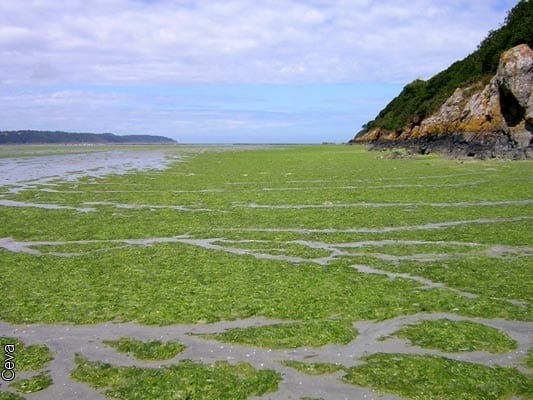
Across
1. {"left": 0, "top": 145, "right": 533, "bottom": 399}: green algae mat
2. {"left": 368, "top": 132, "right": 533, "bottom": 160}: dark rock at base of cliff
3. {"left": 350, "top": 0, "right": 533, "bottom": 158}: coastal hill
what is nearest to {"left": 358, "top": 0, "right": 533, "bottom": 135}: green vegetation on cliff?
{"left": 350, "top": 0, "right": 533, "bottom": 158}: coastal hill

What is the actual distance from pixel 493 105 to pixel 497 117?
75.7 inches

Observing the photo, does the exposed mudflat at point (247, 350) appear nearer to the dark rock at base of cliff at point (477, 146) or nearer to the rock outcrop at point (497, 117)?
the dark rock at base of cliff at point (477, 146)

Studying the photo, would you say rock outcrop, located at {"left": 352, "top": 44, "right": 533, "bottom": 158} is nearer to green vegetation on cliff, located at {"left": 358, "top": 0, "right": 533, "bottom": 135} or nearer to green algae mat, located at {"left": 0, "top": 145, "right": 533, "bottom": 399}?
green vegetation on cliff, located at {"left": 358, "top": 0, "right": 533, "bottom": 135}

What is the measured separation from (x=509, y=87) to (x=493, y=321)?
2085 inches

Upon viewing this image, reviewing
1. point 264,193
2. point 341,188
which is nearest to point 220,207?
point 264,193

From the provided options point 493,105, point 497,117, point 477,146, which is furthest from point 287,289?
point 493,105

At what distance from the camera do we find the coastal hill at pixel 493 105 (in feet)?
188

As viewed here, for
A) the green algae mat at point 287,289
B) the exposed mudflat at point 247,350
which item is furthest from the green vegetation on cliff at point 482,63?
the exposed mudflat at point 247,350

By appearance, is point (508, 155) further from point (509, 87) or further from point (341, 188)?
point (341, 188)

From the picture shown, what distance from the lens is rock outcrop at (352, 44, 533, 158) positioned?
5691cm

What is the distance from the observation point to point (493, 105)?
2422 inches

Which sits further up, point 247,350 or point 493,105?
point 493,105

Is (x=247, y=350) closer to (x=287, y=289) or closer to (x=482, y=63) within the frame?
(x=287, y=289)

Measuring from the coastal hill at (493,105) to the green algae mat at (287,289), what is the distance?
95.3 feet
